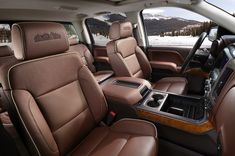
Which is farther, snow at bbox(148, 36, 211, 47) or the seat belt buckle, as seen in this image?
snow at bbox(148, 36, 211, 47)

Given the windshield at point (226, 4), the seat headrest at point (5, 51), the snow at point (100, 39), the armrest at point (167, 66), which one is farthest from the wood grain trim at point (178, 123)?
the snow at point (100, 39)

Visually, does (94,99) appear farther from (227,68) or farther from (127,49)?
(127,49)

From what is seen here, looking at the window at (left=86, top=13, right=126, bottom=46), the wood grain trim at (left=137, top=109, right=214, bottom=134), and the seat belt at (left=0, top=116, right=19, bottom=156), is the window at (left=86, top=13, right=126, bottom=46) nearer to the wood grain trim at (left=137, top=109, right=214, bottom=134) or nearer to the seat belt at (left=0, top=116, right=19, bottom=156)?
the wood grain trim at (left=137, top=109, right=214, bottom=134)

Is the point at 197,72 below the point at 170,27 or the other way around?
below

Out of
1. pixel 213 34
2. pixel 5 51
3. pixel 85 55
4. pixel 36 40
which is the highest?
pixel 36 40

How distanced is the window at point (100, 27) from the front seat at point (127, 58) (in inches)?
56.5

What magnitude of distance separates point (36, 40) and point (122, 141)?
899 millimetres

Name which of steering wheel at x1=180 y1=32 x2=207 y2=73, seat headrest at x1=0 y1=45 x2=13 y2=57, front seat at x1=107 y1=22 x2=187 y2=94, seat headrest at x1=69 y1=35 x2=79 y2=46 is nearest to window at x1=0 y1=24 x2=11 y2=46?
seat headrest at x1=0 y1=45 x2=13 y2=57

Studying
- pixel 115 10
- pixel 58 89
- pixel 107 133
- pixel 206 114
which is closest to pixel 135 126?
pixel 107 133

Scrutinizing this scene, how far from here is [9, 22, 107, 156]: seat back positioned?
1.12 meters

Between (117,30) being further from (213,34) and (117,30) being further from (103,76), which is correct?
(213,34)

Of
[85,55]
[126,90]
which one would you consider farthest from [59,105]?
[85,55]

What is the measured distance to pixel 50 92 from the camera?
4.27 feet

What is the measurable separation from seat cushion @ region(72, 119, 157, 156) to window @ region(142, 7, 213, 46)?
7.44 ft
